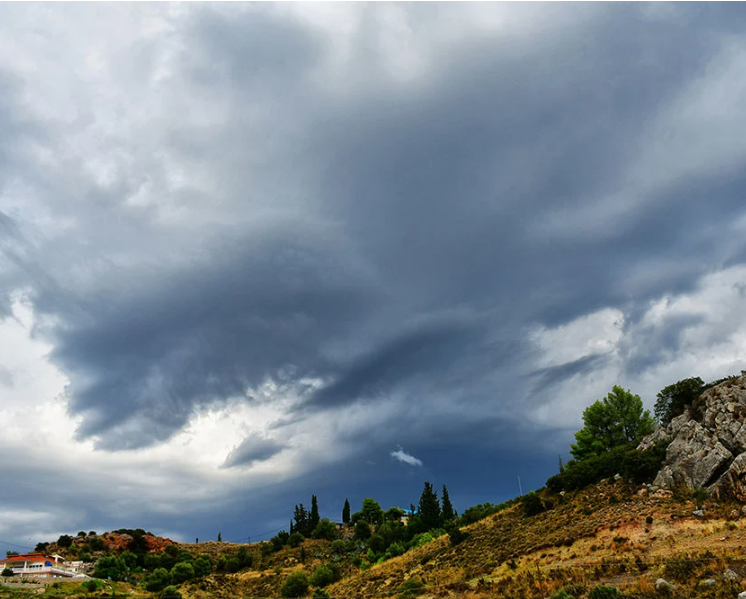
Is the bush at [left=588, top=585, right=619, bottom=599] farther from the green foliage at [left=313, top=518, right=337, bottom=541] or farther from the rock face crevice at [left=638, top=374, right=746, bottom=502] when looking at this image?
the green foliage at [left=313, top=518, right=337, bottom=541]

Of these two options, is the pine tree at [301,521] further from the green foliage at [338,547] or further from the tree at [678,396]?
the tree at [678,396]

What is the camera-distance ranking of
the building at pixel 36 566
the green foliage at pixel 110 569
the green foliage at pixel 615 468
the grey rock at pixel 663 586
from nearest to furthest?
1. the grey rock at pixel 663 586
2. the green foliage at pixel 615 468
3. the building at pixel 36 566
4. the green foliage at pixel 110 569

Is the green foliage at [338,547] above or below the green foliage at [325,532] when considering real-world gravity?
below

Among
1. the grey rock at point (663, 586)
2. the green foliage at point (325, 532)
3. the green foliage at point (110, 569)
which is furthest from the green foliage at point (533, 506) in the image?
the green foliage at point (110, 569)

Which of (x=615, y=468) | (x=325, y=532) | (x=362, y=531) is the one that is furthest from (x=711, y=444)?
(x=325, y=532)

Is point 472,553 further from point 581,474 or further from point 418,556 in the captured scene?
point 581,474

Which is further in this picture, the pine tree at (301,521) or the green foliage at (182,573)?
the pine tree at (301,521)

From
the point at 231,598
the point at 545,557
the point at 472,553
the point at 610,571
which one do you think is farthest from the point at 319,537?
the point at 610,571

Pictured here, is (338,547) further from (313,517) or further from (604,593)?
(604,593)

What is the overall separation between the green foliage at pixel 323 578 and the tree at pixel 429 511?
2101cm

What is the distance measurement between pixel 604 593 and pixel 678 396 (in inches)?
1976

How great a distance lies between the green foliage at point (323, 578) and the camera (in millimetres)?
67562

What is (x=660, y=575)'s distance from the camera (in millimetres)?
31672

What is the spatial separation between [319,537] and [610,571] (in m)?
83.5
